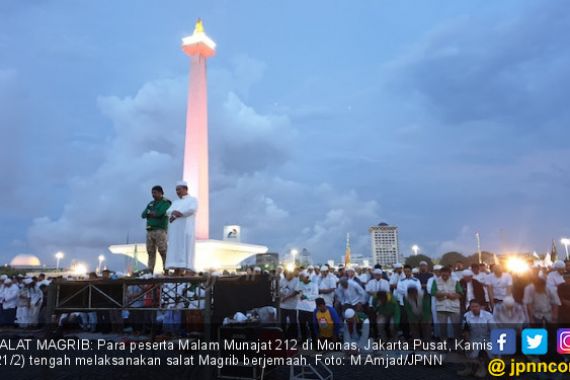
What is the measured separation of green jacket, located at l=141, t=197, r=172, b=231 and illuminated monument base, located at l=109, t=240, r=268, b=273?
99.7 feet

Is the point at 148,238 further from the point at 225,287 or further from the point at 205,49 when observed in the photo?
the point at 205,49

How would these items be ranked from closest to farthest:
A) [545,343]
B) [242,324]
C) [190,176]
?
1. [242,324]
2. [545,343]
3. [190,176]

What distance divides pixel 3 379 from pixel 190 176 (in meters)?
32.5

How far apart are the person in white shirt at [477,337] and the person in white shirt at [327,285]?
4.91 metres

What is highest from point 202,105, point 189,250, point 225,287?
point 202,105

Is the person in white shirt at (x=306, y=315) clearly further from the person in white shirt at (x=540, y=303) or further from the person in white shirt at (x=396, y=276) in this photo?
the person in white shirt at (x=540, y=303)

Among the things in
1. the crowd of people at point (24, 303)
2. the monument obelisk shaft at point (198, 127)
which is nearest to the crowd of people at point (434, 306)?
the crowd of people at point (24, 303)

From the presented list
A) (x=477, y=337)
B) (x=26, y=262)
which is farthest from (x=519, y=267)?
(x=26, y=262)

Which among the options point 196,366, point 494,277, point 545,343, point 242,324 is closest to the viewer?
point 242,324

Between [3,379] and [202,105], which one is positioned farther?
[202,105]

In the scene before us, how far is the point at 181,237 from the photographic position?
7.42 metres

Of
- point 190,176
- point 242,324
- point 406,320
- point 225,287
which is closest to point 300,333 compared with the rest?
point 406,320

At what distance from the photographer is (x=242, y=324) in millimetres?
7055

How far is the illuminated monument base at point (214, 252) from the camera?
128 feet
